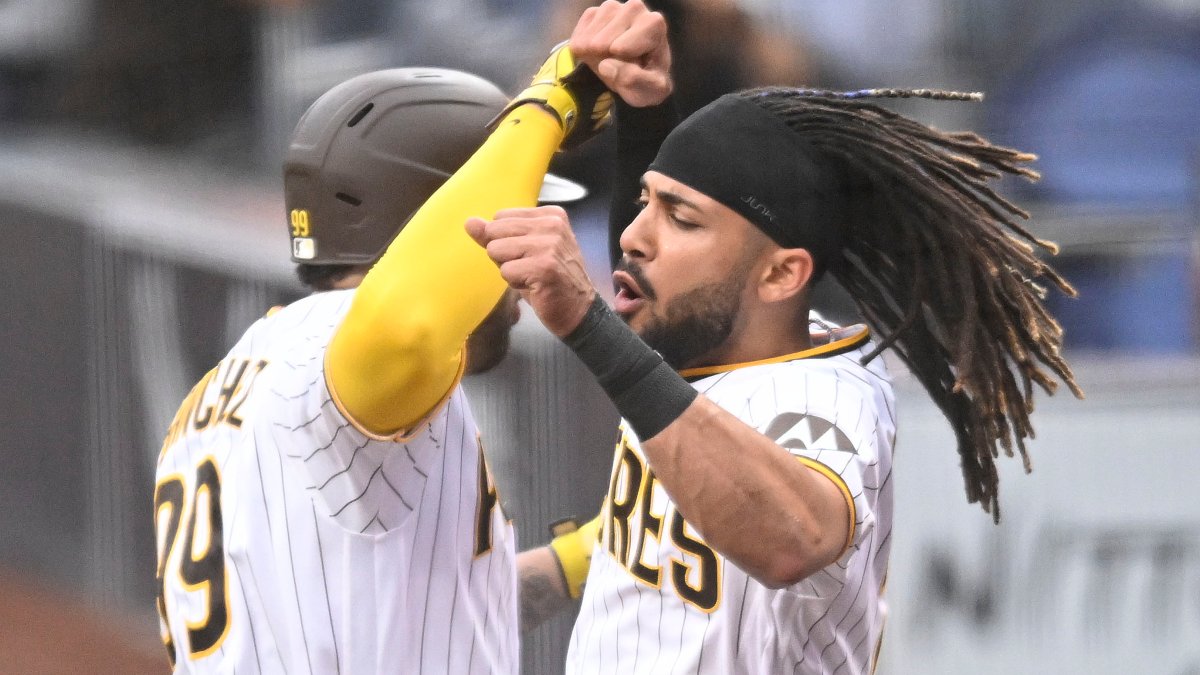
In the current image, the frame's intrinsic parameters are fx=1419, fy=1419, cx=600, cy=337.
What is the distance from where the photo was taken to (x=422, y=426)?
165cm

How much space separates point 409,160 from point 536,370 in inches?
37.9

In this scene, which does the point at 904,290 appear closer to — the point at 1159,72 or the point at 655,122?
the point at 655,122

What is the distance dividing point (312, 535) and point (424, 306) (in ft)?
1.31

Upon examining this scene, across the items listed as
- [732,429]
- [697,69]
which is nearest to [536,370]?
[697,69]

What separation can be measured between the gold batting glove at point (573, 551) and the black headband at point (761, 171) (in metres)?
0.64

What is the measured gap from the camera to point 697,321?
1812 mm

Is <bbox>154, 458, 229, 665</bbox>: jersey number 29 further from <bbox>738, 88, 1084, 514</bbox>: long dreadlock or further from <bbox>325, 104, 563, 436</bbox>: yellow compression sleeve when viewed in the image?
<bbox>738, 88, 1084, 514</bbox>: long dreadlock

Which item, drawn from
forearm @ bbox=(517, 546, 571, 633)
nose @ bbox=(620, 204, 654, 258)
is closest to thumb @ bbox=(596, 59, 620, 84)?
nose @ bbox=(620, 204, 654, 258)

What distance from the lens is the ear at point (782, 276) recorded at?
5.93 ft

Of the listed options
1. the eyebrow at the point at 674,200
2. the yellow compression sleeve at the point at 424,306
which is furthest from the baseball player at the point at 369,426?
the eyebrow at the point at 674,200

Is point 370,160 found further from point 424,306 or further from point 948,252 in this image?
point 948,252

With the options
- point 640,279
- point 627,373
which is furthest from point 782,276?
point 627,373

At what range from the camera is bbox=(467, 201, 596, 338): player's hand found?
53.6 inches

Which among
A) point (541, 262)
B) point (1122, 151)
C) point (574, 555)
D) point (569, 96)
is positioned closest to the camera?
point (541, 262)
